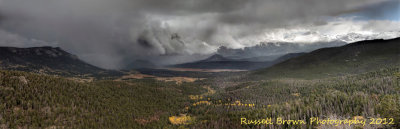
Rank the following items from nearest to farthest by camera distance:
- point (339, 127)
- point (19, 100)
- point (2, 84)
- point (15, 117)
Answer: point (339, 127), point (15, 117), point (19, 100), point (2, 84)

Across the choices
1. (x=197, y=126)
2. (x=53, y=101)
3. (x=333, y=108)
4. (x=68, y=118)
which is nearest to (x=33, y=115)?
(x=68, y=118)

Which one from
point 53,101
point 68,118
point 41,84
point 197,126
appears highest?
point 41,84

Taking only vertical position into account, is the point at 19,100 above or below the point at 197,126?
above

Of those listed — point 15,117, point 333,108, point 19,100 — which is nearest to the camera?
point 15,117

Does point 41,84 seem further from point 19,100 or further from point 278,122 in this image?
point 278,122

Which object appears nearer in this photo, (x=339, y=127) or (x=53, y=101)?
(x=339, y=127)

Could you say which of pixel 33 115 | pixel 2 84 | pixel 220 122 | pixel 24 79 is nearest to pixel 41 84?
pixel 24 79

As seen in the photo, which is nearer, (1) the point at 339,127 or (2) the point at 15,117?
(1) the point at 339,127

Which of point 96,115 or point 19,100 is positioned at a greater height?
point 19,100

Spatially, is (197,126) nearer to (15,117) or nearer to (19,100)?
(15,117)
